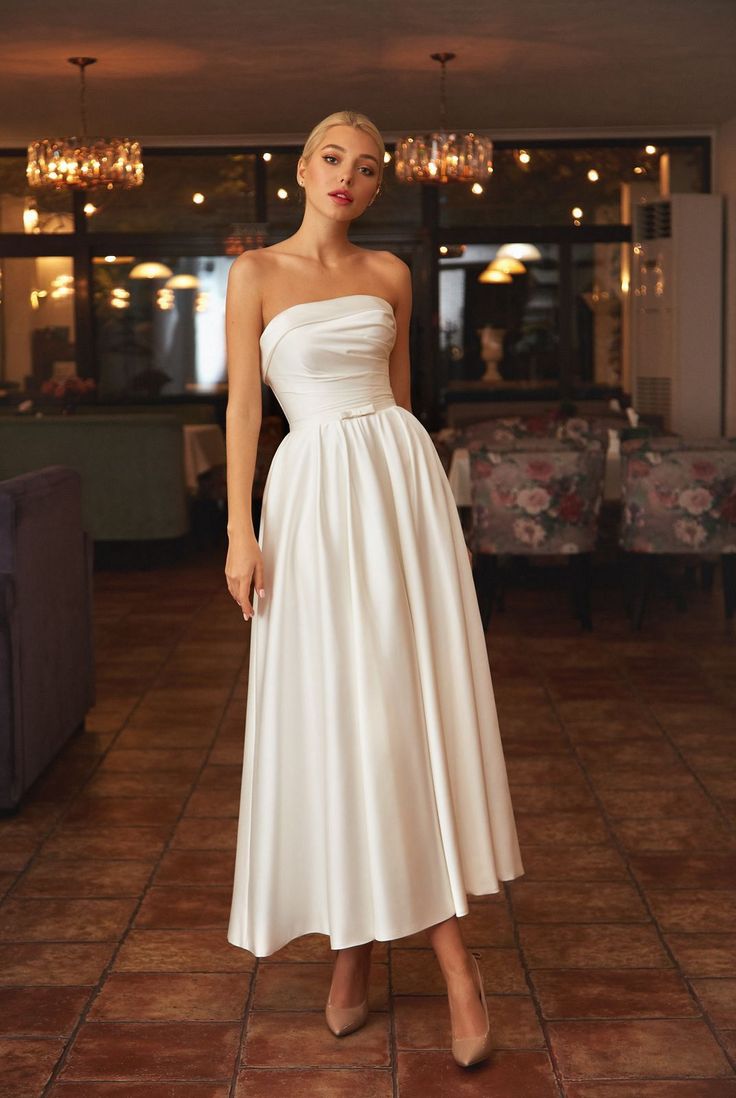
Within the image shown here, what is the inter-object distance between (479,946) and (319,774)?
2.44ft

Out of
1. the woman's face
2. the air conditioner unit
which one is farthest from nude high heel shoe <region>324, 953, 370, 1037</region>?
the air conditioner unit

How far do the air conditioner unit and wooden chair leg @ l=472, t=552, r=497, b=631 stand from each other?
3898 mm

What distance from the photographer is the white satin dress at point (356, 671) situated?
6.98ft

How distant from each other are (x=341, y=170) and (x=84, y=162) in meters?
5.77

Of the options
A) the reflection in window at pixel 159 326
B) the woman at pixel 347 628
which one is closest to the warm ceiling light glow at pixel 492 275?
the reflection in window at pixel 159 326

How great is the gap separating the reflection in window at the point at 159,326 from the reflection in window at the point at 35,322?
0.84 ft

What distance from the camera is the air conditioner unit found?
31.3 ft

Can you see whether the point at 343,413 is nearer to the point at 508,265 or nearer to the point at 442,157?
the point at 442,157

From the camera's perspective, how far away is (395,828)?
2.12 metres

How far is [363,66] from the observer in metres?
7.52

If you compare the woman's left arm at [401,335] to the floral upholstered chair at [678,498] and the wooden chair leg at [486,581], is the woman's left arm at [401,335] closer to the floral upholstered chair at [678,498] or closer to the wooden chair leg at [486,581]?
the floral upholstered chair at [678,498]

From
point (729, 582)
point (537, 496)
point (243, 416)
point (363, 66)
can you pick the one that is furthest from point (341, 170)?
point (363, 66)

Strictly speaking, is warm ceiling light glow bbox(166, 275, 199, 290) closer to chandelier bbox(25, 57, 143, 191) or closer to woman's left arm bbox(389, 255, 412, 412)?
chandelier bbox(25, 57, 143, 191)

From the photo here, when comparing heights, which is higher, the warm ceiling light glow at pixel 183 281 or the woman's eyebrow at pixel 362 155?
the warm ceiling light glow at pixel 183 281
